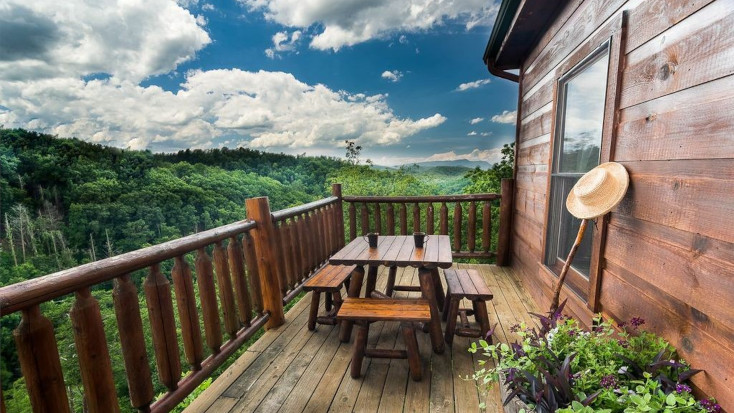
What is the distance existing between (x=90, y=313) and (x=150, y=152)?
2823 centimetres

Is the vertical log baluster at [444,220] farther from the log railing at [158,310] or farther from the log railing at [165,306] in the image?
the log railing at [158,310]

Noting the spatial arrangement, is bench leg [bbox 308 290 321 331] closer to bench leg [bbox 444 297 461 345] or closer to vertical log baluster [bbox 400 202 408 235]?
bench leg [bbox 444 297 461 345]

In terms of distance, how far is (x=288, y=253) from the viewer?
9.53ft

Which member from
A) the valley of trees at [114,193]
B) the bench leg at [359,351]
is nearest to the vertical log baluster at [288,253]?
the bench leg at [359,351]

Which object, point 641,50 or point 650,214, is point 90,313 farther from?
point 641,50

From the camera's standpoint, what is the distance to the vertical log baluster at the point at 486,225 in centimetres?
389

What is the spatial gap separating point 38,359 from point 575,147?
3007 mm

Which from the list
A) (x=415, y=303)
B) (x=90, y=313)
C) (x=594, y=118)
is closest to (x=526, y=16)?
(x=594, y=118)

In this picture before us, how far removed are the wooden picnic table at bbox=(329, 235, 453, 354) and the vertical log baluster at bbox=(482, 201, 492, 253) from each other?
1.54 meters

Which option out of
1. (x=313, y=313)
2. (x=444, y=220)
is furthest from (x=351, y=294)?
(x=444, y=220)

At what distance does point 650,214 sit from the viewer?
1334 mm

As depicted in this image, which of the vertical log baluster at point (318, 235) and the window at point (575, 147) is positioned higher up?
the window at point (575, 147)

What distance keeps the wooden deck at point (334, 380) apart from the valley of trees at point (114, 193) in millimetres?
15122

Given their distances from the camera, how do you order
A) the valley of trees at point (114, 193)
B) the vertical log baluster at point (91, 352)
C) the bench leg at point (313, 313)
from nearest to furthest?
1. the vertical log baluster at point (91, 352)
2. the bench leg at point (313, 313)
3. the valley of trees at point (114, 193)
